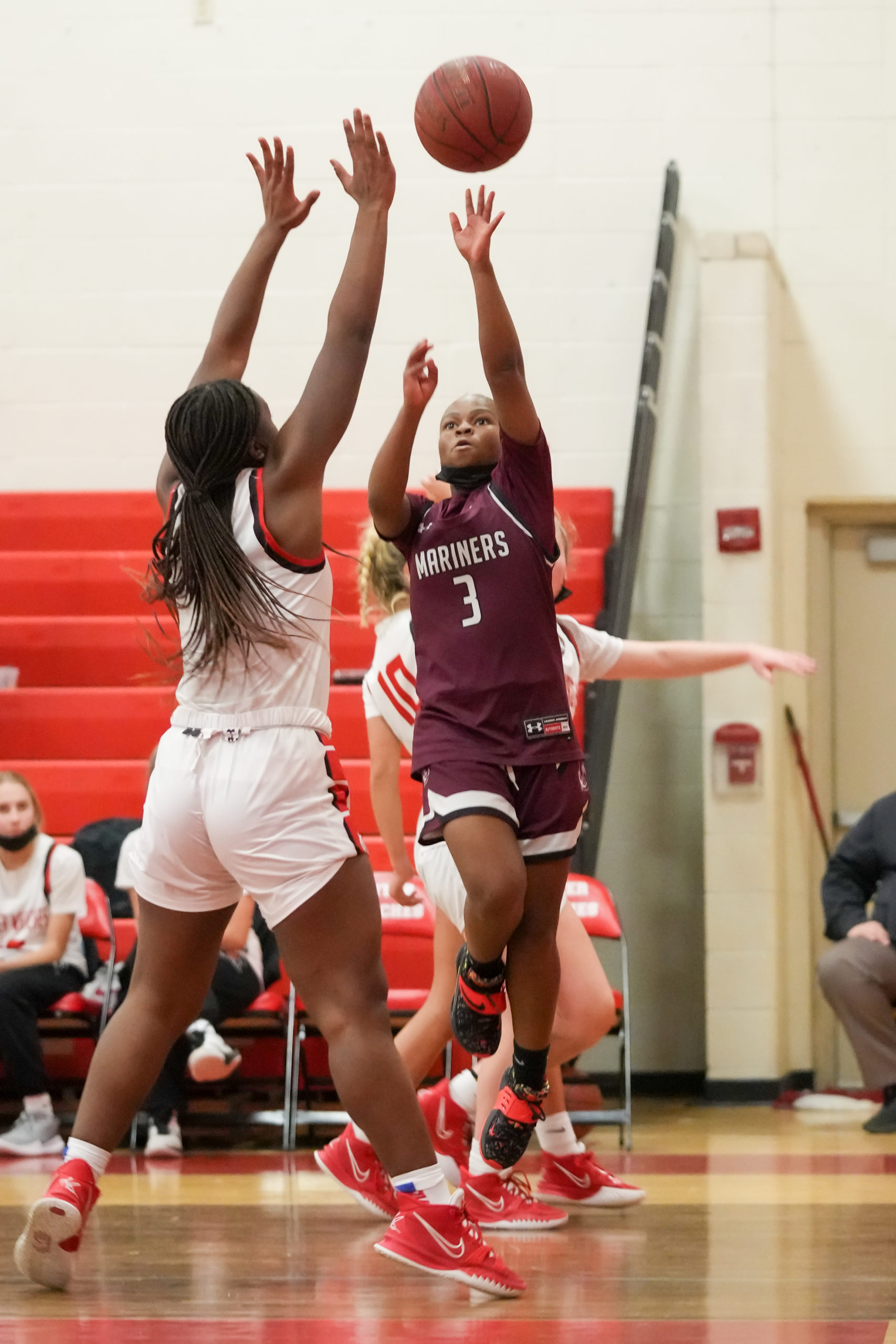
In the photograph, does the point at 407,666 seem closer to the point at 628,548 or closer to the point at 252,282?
the point at 252,282

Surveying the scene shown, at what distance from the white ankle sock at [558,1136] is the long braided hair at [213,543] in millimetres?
1602

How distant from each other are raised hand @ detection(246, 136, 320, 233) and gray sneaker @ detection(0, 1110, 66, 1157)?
10.2ft

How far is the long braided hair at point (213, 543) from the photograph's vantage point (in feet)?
9.33

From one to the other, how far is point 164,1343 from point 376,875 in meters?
2.76

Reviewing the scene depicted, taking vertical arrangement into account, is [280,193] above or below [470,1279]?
above

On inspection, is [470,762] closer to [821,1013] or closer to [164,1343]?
[164,1343]

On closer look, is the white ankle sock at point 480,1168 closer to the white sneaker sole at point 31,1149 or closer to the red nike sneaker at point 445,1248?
the red nike sneaker at point 445,1248

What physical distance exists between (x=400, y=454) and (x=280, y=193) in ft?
1.87

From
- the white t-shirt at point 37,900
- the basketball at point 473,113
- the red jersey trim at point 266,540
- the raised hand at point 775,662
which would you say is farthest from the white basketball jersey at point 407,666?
the white t-shirt at point 37,900

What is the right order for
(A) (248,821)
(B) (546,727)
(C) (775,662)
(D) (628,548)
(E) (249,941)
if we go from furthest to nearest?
(D) (628,548) → (E) (249,941) → (C) (775,662) → (B) (546,727) → (A) (248,821)

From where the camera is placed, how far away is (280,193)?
3.14 m

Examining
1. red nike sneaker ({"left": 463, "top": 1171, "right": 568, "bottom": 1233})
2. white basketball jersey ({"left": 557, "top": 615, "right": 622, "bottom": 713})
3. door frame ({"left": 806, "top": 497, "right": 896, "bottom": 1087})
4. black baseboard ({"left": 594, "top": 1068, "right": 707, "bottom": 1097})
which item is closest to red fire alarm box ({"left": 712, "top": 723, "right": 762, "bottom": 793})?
door frame ({"left": 806, "top": 497, "right": 896, "bottom": 1087})

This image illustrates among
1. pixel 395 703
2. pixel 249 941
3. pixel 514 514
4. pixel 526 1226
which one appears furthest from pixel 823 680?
pixel 514 514

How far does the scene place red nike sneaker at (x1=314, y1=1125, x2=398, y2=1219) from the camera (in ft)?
12.1
